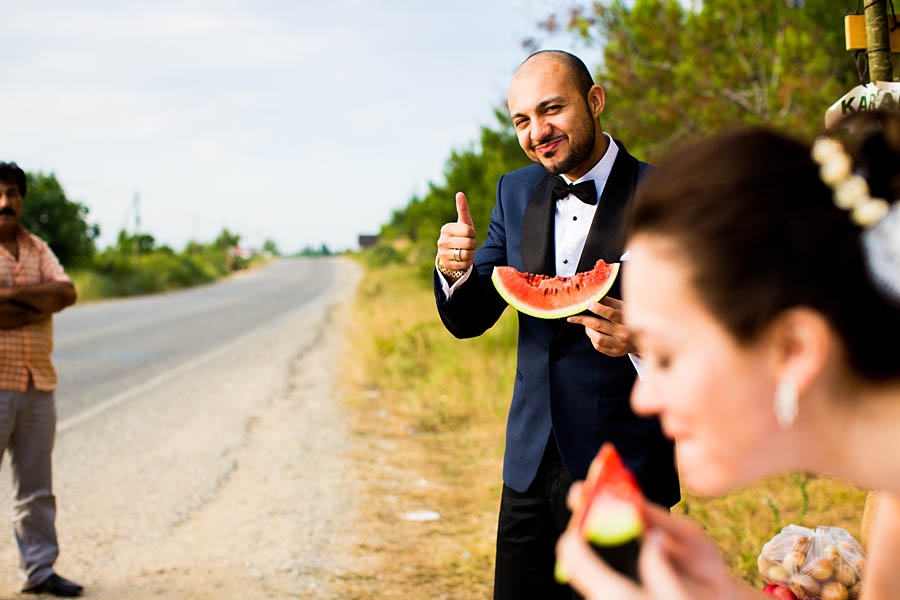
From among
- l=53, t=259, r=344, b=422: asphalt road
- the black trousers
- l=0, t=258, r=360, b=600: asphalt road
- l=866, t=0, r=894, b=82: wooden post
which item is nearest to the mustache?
the black trousers

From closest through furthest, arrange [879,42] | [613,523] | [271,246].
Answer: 1. [613,523]
2. [879,42]
3. [271,246]

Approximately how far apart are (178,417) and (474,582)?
5.34m

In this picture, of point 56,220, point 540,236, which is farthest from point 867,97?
point 56,220

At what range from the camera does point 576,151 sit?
2791mm

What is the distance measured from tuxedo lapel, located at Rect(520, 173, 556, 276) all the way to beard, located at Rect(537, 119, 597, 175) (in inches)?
5.6

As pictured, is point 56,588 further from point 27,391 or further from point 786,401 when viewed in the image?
point 786,401

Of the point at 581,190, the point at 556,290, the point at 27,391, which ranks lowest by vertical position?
the point at 27,391

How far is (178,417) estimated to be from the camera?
9.03 metres

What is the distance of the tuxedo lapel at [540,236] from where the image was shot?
2889mm

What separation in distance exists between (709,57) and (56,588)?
319 inches

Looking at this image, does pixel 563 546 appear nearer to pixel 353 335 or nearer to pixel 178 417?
pixel 178 417

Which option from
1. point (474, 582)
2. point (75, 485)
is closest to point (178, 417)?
point (75, 485)

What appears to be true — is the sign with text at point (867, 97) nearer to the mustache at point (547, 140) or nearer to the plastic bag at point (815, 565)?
the mustache at point (547, 140)

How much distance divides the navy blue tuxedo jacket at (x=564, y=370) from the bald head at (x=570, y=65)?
268mm
